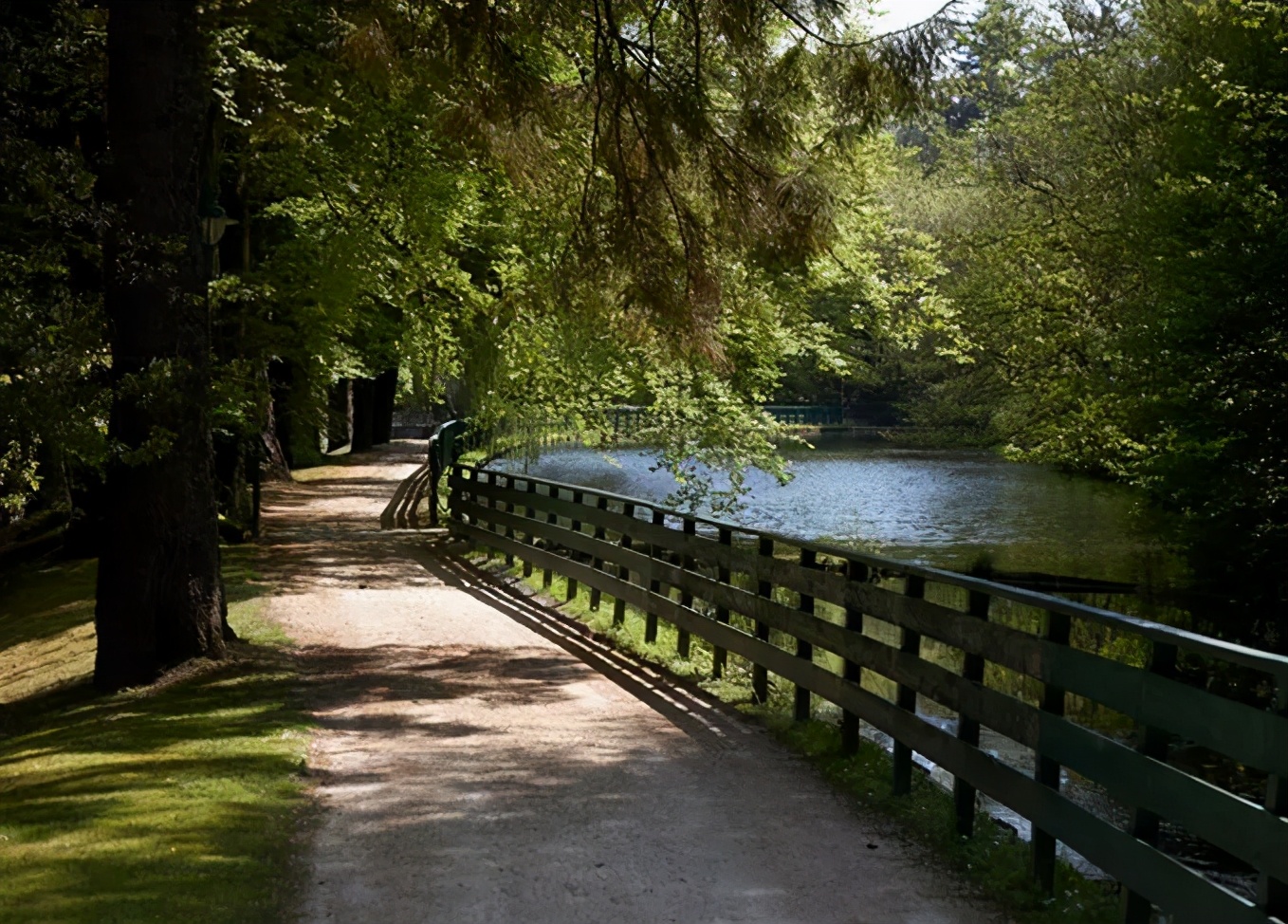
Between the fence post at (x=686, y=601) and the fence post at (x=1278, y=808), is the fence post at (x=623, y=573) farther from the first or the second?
the fence post at (x=1278, y=808)

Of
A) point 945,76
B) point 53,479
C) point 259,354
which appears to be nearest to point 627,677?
point 945,76

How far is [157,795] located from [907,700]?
11.8ft

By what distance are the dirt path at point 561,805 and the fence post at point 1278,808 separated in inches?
55.2

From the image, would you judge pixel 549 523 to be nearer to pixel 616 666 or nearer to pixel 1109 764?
pixel 616 666

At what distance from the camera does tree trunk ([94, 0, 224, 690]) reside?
362 inches

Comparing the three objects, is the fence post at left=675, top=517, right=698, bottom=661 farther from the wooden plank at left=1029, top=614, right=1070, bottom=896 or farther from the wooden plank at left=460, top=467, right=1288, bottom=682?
the wooden plank at left=1029, top=614, right=1070, bottom=896

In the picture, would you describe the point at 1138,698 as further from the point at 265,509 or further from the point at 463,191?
the point at 265,509

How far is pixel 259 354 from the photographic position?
1772 cm

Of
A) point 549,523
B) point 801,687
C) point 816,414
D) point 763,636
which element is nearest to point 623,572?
point 549,523

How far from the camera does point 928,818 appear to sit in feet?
20.7

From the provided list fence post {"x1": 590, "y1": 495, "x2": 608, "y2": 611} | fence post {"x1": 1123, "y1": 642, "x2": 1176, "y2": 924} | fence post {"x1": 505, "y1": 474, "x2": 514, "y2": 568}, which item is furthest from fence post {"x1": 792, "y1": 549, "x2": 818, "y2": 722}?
fence post {"x1": 505, "y1": 474, "x2": 514, "y2": 568}

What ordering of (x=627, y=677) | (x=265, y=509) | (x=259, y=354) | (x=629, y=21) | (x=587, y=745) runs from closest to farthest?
(x=587, y=745), (x=627, y=677), (x=629, y=21), (x=259, y=354), (x=265, y=509)

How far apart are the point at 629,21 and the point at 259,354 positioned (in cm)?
847

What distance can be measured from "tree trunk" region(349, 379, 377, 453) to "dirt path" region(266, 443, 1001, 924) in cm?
3313
